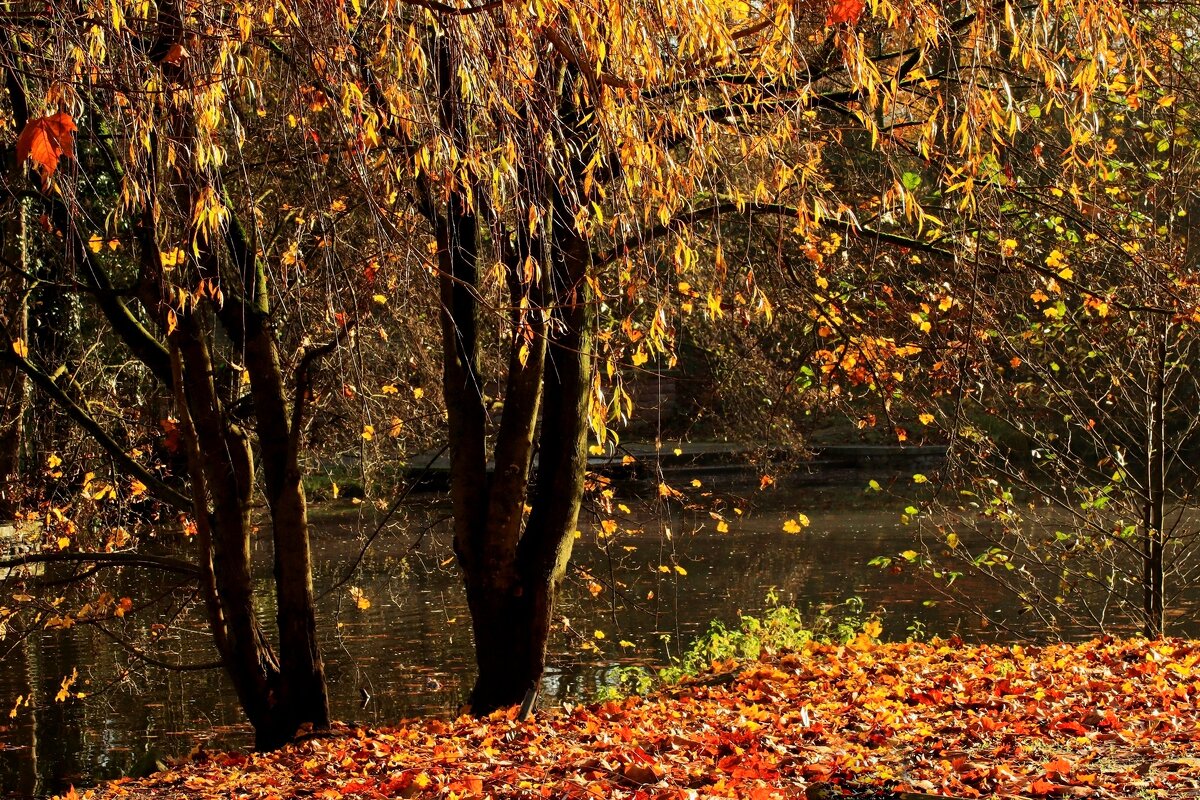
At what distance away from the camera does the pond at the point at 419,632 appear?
845 cm

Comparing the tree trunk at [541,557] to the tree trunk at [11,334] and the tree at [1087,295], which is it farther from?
the tree trunk at [11,334]

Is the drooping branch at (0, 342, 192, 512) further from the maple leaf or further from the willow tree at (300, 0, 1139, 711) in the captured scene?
the maple leaf

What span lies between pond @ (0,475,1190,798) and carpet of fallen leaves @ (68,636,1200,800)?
1.06 m

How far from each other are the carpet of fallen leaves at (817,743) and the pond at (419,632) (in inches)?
41.8

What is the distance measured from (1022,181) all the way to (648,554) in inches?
362

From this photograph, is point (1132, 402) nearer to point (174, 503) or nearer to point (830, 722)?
point (830, 722)

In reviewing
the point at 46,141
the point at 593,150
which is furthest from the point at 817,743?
the point at 46,141

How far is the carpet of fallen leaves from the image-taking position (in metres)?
3.71

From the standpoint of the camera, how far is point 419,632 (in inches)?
450

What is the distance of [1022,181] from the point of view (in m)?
6.71

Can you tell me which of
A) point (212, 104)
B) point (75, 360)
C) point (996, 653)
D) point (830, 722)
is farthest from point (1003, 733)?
point (75, 360)

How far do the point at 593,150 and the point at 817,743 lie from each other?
8.87ft

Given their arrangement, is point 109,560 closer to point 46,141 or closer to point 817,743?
point 817,743

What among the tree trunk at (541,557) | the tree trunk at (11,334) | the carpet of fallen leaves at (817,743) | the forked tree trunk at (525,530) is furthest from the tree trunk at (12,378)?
the carpet of fallen leaves at (817,743)
